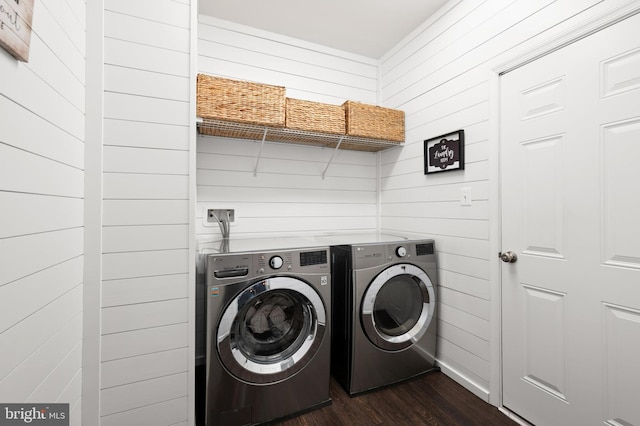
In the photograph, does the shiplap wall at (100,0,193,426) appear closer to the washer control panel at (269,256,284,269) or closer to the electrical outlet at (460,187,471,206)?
the washer control panel at (269,256,284,269)

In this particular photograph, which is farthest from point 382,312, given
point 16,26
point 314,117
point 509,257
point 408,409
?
point 16,26

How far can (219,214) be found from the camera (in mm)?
2182

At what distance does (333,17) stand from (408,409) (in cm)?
269

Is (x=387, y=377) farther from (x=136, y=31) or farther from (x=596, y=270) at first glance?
(x=136, y=31)

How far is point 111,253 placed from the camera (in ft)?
4.21

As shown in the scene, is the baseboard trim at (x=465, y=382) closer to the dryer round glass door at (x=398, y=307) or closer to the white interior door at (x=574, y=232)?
the white interior door at (x=574, y=232)

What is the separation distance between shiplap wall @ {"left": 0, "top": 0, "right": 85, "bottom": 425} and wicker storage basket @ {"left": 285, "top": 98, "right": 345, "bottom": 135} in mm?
1112

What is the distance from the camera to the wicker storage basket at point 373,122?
214 centimetres

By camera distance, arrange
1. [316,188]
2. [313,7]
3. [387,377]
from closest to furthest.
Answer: [387,377], [313,7], [316,188]

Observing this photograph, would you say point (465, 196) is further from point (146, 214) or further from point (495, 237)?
point (146, 214)

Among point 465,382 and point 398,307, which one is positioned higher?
point 398,307

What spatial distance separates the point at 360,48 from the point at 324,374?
2592mm

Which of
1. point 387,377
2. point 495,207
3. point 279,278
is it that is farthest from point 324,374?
point 495,207

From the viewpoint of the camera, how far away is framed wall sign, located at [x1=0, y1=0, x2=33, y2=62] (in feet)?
2.19
